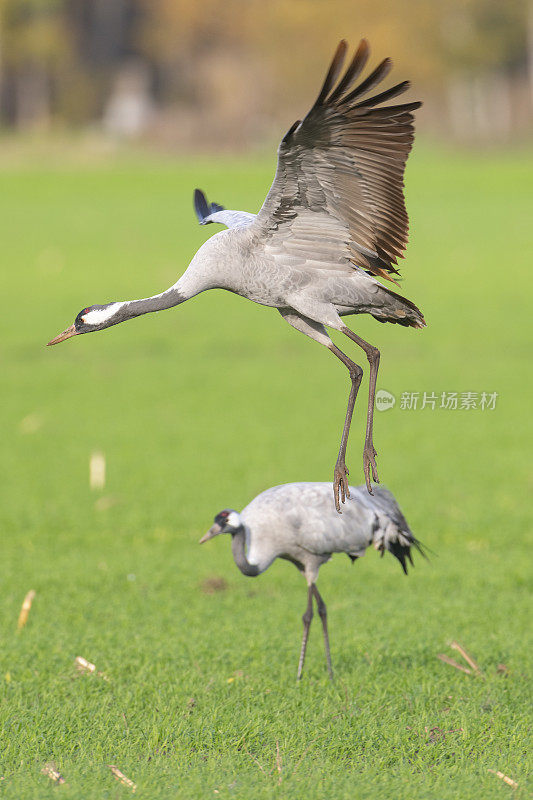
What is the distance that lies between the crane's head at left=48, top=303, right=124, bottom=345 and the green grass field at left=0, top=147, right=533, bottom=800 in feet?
8.20

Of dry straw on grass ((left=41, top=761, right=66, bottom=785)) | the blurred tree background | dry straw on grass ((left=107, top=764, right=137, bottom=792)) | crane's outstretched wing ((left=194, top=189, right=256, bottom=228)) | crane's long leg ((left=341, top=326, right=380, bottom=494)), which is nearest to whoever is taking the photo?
crane's long leg ((left=341, top=326, right=380, bottom=494))

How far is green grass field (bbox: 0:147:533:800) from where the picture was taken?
5.81 m

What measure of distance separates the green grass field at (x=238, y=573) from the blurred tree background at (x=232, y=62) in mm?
55899

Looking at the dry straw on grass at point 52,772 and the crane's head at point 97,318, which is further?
the dry straw on grass at point 52,772

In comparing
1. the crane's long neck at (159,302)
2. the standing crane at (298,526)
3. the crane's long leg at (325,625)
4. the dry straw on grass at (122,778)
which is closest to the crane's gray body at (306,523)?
the standing crane at (298,526)

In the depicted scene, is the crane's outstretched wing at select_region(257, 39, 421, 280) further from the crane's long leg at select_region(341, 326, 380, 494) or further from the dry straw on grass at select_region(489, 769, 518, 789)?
the dry straw on grass at select_region(489, 769, 518, 789)

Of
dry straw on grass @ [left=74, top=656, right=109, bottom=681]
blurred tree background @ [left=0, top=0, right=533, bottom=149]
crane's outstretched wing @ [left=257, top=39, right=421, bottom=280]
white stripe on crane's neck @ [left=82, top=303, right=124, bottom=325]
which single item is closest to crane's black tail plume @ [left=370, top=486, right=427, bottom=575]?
dry straw on grass @ [left=74, top=656, right=109, bottom=681]

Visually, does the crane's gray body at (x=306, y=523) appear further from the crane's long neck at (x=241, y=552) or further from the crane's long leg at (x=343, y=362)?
the crane's long leg at (x=343, y=362)

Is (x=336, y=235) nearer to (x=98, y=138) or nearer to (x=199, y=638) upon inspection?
(x=199, y=638)

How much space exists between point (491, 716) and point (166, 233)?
2727cm

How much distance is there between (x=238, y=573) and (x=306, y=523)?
116 inches

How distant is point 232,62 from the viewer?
292 ft

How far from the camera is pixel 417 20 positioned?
81.1 metres

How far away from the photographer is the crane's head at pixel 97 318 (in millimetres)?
3527
